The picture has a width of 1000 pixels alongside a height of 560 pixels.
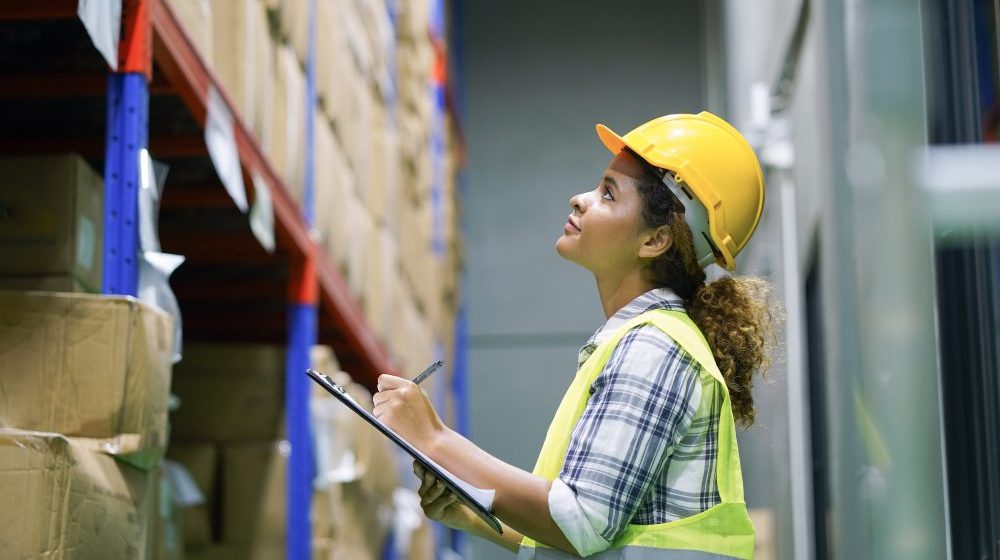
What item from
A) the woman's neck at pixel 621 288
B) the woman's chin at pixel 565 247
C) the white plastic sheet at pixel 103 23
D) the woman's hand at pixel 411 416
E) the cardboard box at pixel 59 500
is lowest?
the cardboard box at pixel 59 500

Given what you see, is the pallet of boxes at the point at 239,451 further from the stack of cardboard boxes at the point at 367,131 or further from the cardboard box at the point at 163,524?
the cardboard box at the point at 163,524

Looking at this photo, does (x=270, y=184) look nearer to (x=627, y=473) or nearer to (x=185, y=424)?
(x=185, y=424)

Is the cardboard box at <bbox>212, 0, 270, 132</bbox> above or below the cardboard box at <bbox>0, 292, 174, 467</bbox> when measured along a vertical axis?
above

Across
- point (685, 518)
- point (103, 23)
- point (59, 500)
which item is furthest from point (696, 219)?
point (103, 23)

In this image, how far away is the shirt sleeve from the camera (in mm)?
2412

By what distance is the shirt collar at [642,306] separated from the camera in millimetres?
2732

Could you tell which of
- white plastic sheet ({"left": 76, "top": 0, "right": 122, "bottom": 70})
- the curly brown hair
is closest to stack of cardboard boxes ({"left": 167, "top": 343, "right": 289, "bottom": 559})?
white plastic sheet ({"left": 76, "top": 0, "right": 122, "bottom": 70})

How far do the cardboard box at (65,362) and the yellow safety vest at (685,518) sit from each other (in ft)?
4.06

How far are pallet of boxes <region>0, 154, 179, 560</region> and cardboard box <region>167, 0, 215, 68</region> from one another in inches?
24.4

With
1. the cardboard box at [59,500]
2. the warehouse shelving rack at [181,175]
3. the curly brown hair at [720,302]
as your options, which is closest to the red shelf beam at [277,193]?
the warehouse shelving rack at [181,175]

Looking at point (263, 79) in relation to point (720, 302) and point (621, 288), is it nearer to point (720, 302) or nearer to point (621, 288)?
point (621, 288)

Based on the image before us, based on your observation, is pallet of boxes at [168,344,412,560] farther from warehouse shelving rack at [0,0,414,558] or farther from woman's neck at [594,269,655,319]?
woman's neck at [594,269,655,319]

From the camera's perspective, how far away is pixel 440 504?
2537 millimetres

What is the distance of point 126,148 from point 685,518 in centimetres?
196
